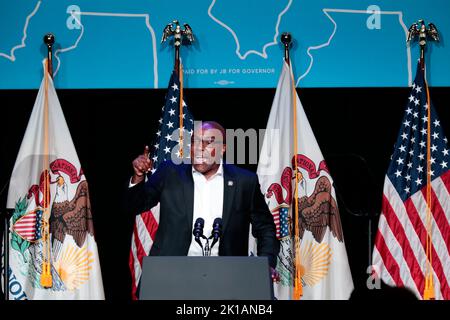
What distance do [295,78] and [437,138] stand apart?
1.18m

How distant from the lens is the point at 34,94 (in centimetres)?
578

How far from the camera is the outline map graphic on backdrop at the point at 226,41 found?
578 cm

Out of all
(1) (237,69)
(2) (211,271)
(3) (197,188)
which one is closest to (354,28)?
(1) (237,69)

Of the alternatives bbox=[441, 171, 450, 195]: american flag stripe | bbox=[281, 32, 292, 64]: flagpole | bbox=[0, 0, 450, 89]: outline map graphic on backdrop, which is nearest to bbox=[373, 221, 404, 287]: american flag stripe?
bbox=[441, 171, 450, 195]: american flag stripe

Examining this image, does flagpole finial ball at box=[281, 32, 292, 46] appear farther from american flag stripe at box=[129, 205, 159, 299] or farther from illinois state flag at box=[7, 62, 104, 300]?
illinois state flag at box=[7, 62, 104, 300]

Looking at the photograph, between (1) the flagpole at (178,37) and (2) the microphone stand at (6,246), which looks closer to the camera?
(2) the microphone stand at (6,246)

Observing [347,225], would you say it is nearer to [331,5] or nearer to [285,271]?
[285,271]

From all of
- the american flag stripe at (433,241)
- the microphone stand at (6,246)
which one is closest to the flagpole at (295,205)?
the american flag stripe at (433,241)

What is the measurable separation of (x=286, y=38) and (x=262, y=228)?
2013 millimetres

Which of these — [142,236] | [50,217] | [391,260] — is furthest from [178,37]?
[391,260]

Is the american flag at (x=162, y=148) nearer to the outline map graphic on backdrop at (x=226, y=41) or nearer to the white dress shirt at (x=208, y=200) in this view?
the outline map graphic on backdrop at (x=226, y=41)

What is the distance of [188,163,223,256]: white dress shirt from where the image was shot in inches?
161

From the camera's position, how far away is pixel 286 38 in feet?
18.6

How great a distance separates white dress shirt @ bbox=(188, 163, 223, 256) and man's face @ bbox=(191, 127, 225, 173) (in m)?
0.06
